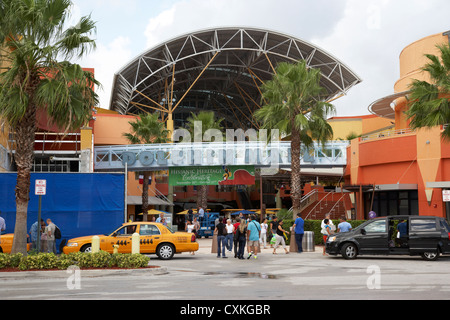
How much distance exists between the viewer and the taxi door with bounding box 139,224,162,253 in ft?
63.8

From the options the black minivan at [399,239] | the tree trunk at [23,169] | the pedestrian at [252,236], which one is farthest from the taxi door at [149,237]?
the black minivan at [399,239]

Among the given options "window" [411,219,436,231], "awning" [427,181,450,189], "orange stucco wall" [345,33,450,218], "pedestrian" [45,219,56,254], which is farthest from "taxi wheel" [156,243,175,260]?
"orange stucco wall" [345,33,450,218]

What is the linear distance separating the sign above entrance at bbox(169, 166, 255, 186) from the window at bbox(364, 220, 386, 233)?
1935cm

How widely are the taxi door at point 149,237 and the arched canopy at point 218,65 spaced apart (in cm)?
2770

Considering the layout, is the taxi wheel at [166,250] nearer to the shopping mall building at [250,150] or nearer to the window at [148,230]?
the window at [148,230]

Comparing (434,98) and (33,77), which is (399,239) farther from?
(33,77)

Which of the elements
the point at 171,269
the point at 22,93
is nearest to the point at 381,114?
the point at 171,269

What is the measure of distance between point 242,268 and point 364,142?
62.6 ft

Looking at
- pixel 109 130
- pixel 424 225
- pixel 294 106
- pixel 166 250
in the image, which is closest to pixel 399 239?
pixel 424 225

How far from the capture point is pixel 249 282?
41.8ft

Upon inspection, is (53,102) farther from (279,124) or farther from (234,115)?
(234,115)

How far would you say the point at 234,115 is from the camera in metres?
80.0

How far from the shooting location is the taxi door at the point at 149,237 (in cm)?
1945

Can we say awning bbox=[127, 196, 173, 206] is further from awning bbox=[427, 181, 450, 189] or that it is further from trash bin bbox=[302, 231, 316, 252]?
awning bbox=[427, 181, 450, 189]
